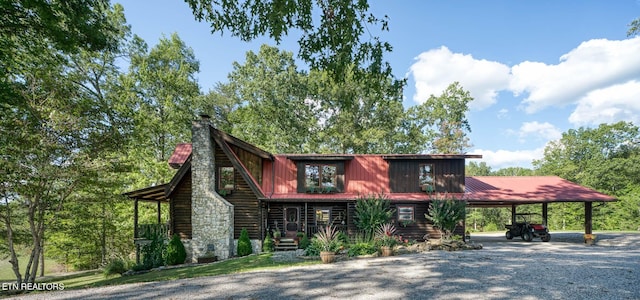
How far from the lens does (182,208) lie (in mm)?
17234

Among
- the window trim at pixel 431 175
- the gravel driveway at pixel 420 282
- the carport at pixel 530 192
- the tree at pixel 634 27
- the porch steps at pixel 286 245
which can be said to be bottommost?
the porch steps at pixel 286 245

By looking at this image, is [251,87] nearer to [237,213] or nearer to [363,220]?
[237,213]

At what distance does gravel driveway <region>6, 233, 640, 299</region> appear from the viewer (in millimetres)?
7332

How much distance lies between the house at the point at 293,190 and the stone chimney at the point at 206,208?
0.05 m

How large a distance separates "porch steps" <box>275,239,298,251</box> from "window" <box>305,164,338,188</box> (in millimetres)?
3606

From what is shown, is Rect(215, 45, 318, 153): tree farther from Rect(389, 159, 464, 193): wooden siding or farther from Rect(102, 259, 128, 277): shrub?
Rect(102, 259, 128, 277): shrub

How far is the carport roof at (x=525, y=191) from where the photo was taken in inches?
701

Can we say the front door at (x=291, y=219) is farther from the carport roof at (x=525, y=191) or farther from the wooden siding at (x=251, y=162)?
the carport roof at (x=525, y=191)

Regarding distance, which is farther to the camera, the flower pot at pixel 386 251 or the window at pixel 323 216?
the window at pixel 323 216

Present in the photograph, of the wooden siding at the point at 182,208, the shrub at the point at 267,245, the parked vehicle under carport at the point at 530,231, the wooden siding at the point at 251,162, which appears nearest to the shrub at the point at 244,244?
the shrub at the point at 267,245

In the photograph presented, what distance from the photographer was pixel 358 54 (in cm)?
675

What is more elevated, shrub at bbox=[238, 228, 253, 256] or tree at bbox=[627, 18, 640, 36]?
tree at bbox=[627, 18, 640, 36]

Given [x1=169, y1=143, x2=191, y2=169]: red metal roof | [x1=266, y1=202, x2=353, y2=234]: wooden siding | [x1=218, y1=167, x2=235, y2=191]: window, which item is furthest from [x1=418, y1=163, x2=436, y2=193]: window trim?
[x1=169, y1=143, x2=191, y2=169]: red metal roof

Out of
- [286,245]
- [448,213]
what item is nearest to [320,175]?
[286,245]
